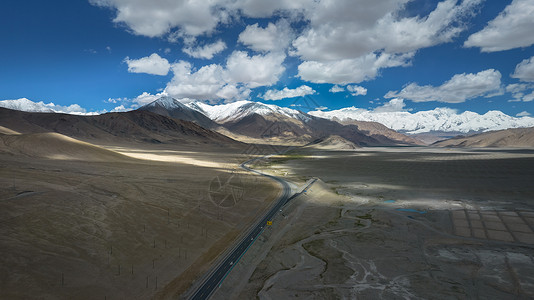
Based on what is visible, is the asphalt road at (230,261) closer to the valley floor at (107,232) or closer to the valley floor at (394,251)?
the valley floor at (394,251)

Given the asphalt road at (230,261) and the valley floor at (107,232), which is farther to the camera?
the asphalt road at (230,261)

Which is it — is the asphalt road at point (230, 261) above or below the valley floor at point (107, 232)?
below

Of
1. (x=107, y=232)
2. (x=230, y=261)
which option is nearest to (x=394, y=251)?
(x=230, y=261)

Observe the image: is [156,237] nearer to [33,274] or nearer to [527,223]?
[33,274]

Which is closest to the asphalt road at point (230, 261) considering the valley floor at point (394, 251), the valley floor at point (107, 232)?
the valley floor at point (394, 251)

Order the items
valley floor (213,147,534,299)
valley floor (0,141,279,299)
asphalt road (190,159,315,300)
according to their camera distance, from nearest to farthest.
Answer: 1. valley floor (0,141,279,299)
2. valley floor (213,147,534,299)
3. asphalt road (190,159,315,300)

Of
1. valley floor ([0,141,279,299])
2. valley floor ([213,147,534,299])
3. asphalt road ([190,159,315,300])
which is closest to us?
valley floor ([0,141,279,299])

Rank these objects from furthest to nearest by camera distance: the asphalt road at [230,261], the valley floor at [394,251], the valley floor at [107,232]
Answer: the asphalt road at [230,261]
the valley floor at [394,251]
the valley floor at [107,232]

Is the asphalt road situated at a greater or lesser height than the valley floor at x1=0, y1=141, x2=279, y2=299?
lesser

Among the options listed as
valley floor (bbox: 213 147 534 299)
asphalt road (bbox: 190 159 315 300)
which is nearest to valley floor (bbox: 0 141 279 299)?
asphalt road (bbox: 190 159 315 300)

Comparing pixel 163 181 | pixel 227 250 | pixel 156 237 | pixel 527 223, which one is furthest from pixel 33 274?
pixel 527 223

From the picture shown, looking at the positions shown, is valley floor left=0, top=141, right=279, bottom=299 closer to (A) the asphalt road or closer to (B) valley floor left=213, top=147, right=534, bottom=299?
(A) the asphalt road
